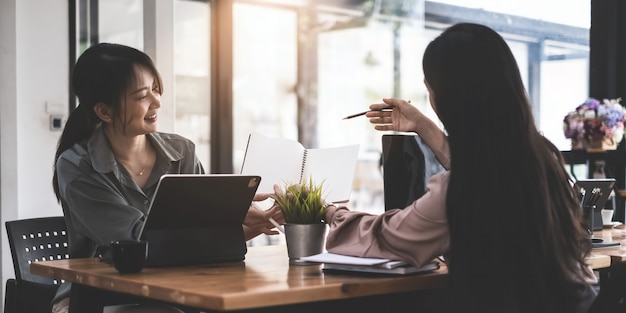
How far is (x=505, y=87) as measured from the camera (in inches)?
65.6

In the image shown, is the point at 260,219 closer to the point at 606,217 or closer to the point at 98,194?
the point at 98,194

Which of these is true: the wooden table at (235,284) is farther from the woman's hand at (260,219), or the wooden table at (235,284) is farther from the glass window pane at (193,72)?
the glass window pane at (193,72)

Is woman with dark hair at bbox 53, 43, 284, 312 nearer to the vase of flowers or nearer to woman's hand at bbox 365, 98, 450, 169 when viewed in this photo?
woman's hand at bbox 365, 98, 450, 169

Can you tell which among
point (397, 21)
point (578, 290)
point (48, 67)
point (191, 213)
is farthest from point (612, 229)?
point (397, 21)

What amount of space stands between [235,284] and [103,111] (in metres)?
1.00

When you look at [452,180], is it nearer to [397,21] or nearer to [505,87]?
[505,87]

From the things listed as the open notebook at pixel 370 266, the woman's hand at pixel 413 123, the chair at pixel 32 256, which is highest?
the woman's hand at pixel 413 123

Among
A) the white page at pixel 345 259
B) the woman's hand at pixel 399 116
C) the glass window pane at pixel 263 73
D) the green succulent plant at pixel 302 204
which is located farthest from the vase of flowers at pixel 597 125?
the white page at pixel 345 259

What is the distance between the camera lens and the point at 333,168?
7.36 feet

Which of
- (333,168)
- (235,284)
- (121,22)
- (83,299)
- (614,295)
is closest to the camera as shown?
(235,284)

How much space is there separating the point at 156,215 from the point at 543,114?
→ 3.50 meters

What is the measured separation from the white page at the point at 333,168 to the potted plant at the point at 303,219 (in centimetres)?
20

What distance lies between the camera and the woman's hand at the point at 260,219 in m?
2.29

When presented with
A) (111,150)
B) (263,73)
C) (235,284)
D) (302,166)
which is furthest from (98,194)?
(263,73)
